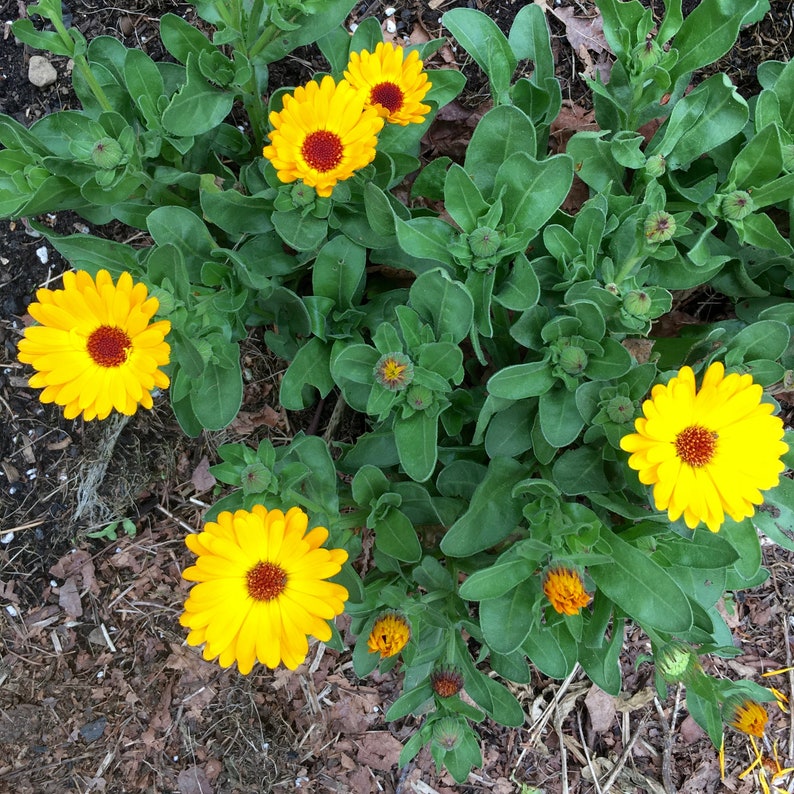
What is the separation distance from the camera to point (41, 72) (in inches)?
104

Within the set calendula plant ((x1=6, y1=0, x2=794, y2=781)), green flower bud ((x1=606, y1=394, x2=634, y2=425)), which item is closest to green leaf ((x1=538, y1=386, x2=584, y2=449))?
calendula plant ((x1=6, y1=0, x2=794, y2=781))

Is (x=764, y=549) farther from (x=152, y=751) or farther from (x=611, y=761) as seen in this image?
(x=152, y=751)

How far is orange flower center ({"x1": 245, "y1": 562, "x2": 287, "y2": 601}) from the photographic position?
5.87 feet

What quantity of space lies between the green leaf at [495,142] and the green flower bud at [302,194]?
433 millimetres

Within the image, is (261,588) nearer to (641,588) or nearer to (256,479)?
(256,479)

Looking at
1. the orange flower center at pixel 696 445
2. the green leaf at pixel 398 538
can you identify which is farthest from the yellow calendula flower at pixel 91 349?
the orange flower center at pixel 696 445

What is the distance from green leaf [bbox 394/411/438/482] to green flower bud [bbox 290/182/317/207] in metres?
0.63

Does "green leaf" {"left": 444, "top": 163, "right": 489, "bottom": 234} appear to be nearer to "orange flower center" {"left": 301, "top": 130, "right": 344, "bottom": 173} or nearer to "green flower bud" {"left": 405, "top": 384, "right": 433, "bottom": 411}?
"orange flower center" {"left": 301, "top": 130, "right": 344, "bottom": 173}

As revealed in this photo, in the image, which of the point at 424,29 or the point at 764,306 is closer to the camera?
the point at 764,306

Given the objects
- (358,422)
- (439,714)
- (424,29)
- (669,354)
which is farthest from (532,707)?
(424,29)

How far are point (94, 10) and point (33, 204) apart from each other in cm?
111

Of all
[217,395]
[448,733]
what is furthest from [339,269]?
[448,733]

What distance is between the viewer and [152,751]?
8.94 ft

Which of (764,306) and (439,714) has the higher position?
(764,306)
